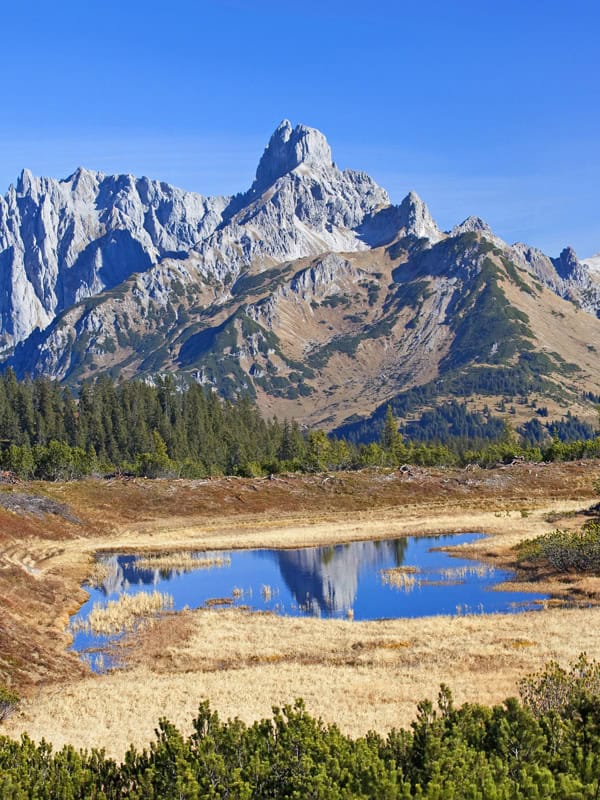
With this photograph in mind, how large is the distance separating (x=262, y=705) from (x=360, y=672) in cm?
598

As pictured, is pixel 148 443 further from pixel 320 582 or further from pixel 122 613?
pixel 122 613

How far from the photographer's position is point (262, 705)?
29.6 meters

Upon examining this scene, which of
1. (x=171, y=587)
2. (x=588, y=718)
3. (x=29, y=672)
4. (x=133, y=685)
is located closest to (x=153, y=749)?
(x=588, y=718)

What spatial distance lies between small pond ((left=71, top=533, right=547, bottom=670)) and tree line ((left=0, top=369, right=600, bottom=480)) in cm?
6584

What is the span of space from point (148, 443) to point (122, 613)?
119940 millimetres

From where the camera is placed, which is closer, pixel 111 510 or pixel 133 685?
pixel 133 685

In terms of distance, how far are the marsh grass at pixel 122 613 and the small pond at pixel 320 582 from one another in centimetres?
41

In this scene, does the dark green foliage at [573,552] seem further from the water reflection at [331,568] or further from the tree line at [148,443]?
the tree line at [148,443]

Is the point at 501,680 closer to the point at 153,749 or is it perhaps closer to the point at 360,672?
the point at 360,672

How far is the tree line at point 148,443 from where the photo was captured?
145 m

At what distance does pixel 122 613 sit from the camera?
49.9 meters

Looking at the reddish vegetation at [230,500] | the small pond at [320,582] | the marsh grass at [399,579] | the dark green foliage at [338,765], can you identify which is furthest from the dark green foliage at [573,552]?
the dark green foliage at [338,765]

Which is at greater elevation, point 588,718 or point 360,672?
point 588,718

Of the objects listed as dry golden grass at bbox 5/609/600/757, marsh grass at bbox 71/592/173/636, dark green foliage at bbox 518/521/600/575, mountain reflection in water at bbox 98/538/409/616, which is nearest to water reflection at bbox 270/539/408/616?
mountain reflection in water at bbox 98/538/409/616
